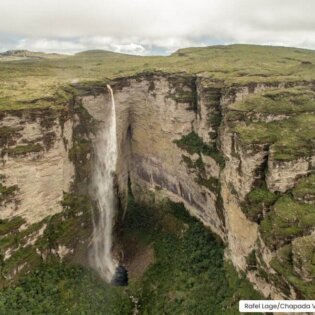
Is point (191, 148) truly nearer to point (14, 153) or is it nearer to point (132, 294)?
point (132, 294)

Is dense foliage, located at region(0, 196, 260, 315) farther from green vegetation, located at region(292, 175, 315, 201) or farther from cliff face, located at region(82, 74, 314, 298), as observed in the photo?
green vegetation, located at region(292, 175, 315, 201)

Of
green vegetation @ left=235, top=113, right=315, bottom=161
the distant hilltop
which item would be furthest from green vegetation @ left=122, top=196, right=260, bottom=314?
the distant hilltop

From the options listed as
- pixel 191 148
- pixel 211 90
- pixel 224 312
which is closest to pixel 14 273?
pixel 224 312

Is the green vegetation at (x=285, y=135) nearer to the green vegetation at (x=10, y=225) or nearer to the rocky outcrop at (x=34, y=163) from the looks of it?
the rocky outcrop at (x=34, y=163)

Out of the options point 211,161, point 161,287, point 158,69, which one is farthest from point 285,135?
point 158,69

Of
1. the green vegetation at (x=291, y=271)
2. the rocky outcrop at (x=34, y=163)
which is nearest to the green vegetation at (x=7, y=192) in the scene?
the rocky outcrop at (x=34, y=163)
